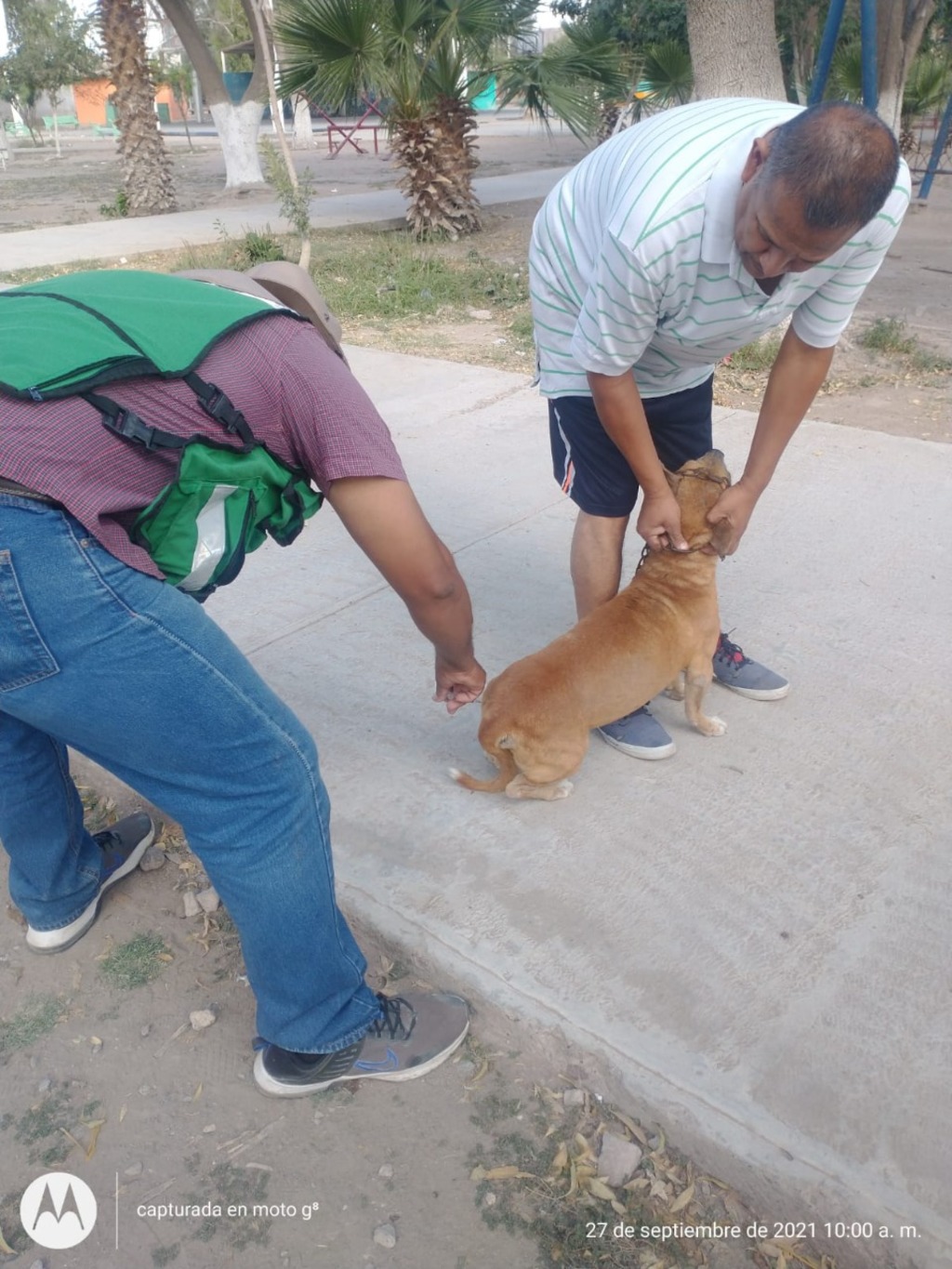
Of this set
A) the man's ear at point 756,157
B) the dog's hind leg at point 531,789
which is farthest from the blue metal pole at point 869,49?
the dog's hind leg at point 531,789

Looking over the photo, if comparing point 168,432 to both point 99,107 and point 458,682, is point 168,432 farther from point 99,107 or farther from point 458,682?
point 99,107

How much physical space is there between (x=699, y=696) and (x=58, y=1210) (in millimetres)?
1991

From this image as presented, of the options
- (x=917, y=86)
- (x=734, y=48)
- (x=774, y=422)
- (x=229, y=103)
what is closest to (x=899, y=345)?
(x=734, y=48)

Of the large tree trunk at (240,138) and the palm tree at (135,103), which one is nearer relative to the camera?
the palm tree at (135,103)

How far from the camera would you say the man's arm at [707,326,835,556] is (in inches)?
103

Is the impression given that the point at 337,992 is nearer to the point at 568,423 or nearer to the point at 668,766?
the point at 668,766

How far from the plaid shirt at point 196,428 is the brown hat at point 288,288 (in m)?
0.19

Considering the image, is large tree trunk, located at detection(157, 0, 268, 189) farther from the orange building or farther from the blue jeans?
the orange building

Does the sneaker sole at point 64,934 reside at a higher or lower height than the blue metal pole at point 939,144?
lower

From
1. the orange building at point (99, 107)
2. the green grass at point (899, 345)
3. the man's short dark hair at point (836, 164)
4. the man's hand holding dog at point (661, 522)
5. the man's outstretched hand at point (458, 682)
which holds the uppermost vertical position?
the orange building at point (99, 107)

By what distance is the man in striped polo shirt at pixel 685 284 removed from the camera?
1897 mm

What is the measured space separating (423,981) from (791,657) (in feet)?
5.48

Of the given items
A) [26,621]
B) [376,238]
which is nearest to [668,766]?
[26,621]

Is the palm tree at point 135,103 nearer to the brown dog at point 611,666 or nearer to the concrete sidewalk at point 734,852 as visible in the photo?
the concrete sidewalk at point 734,852
